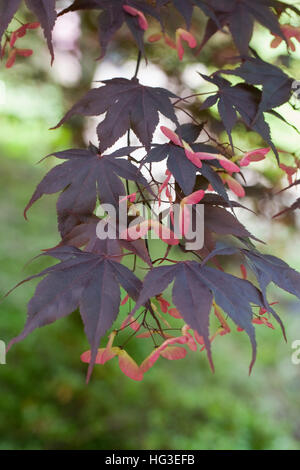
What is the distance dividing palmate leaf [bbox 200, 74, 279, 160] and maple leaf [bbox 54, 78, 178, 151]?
0.07m

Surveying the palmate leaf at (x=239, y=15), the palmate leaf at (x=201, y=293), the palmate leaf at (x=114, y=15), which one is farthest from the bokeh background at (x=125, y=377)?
the palmate leaf at (x=201, y=293)

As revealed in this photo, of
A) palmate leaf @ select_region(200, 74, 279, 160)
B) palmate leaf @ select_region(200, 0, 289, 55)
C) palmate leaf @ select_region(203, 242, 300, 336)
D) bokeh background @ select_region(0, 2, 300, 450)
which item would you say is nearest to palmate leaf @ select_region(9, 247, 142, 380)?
palmate leaf @ select_region(203, 242, 300, 336)

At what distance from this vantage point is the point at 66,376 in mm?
2344

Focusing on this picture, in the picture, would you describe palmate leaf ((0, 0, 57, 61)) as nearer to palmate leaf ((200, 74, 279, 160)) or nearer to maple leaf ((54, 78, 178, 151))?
maple leaf ((54, 78, 178, 151))

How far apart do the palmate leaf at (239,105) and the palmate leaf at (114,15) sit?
15cm

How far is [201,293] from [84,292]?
0.50ft

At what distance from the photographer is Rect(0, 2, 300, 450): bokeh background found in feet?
6.37

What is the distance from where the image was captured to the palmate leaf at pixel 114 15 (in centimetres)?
81

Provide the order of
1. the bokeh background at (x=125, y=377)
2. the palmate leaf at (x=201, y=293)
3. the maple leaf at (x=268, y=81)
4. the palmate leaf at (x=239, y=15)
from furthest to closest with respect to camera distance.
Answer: the bokeh background at (x=125, y=377), the palmate leaf at (x=239, y=15), the maple leaf at (x=268, y=81), the palmate leaf at (x=201, y=293)

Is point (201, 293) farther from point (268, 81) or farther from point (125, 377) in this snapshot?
point (125, 377)

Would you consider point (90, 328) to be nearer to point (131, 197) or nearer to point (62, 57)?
point (131, 197)

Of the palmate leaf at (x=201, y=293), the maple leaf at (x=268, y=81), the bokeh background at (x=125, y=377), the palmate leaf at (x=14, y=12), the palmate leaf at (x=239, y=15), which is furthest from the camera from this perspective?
the bokeh background at (x=125, y=377)

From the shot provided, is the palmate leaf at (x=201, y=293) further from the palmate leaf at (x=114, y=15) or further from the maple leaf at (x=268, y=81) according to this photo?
the palmate leaf at (x=114, y=15)
